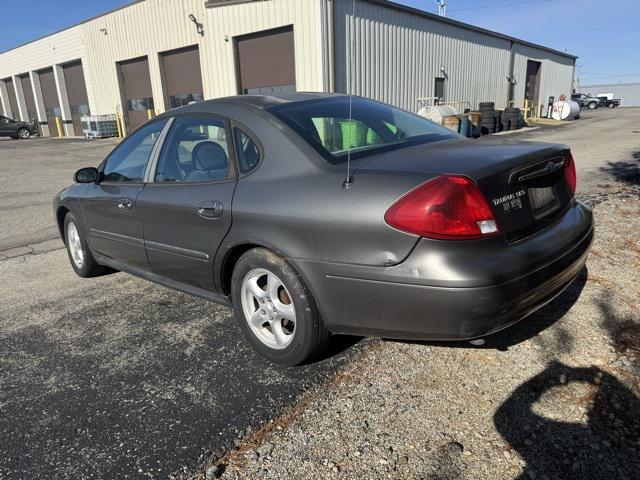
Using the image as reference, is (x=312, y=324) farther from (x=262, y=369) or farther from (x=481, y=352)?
(x=481, y=352)

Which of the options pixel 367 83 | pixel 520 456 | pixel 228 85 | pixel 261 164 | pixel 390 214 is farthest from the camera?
pixel 228 85

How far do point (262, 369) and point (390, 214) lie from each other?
4.16ft

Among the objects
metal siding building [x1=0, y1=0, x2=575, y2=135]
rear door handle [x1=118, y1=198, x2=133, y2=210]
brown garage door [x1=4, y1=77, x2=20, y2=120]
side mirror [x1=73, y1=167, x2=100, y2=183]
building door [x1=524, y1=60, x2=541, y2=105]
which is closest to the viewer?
rear door handle [x1=118, y1=198, x2=133, y2=210]

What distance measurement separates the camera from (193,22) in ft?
64.4

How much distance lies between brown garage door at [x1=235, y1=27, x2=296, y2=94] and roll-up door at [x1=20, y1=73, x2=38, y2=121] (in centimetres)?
2355

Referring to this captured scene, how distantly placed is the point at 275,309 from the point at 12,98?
43.5m

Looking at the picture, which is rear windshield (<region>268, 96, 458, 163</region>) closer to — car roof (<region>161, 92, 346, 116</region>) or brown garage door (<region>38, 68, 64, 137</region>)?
car roof (<region>161, 92, 346, 116</region>)

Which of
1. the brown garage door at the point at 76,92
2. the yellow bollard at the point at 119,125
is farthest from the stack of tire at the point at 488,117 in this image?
the brown garage door at the point at 76,92

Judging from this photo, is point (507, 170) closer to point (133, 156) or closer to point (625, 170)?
point (133, 156)

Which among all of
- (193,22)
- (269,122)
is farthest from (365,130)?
(193,22)

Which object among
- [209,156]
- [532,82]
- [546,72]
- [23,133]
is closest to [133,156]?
[209,156]

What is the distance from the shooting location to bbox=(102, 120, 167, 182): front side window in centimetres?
362

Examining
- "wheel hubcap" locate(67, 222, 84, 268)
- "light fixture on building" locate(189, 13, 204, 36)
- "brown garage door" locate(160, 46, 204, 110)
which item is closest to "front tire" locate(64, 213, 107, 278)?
"wheel hubcap" locate(67, 222, 84, 268)

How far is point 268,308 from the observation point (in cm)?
280
